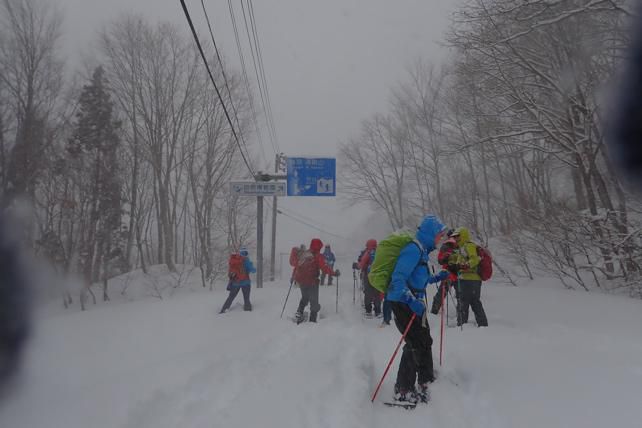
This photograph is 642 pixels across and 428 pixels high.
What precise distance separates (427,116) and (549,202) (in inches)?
667

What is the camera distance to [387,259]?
12.2 ft

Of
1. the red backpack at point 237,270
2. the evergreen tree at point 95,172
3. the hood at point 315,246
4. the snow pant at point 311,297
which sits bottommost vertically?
the snow pant at point 311,297

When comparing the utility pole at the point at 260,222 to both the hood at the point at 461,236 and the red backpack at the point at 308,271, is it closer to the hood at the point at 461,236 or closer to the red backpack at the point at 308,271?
the red backpack at the point at 308,271

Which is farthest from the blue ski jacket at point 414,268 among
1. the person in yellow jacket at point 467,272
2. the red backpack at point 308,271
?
the red backpack at point 308,271

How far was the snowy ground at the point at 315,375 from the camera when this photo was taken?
3010 millimetres

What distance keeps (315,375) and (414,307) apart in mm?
1550

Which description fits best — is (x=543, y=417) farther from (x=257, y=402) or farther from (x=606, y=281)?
(x=606, y=281)

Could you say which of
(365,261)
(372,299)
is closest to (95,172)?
(365,261)

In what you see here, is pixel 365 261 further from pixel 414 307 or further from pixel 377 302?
pixel 414 307

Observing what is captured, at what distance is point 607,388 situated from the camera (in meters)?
3.20

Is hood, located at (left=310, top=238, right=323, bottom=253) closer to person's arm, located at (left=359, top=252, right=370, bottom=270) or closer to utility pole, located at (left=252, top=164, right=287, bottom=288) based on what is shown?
person's arm, located at (left=359, top=252, right=370, bottom=270)

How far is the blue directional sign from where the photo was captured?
47.7 feet

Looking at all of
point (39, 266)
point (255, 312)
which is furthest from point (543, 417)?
point (255, 312)

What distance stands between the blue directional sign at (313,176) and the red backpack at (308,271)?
713 cm
